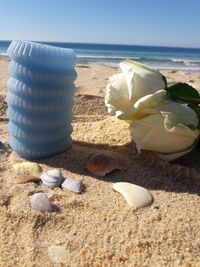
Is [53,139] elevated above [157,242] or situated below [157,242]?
above

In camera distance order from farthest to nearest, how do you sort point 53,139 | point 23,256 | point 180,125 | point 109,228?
point 53,139 → point 180,125 → point 109,228 → point 23,256

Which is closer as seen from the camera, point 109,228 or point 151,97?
point 109,228

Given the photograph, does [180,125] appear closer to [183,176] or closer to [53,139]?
[183,176]

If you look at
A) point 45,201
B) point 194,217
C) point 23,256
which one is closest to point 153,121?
point 194,217

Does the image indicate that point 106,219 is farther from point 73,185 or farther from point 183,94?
point 183,94

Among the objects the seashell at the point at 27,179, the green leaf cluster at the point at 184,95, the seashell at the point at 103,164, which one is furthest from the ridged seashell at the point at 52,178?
the green leaf cluster at the point at 184,95

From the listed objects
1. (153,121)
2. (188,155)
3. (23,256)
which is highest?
(153,121)
